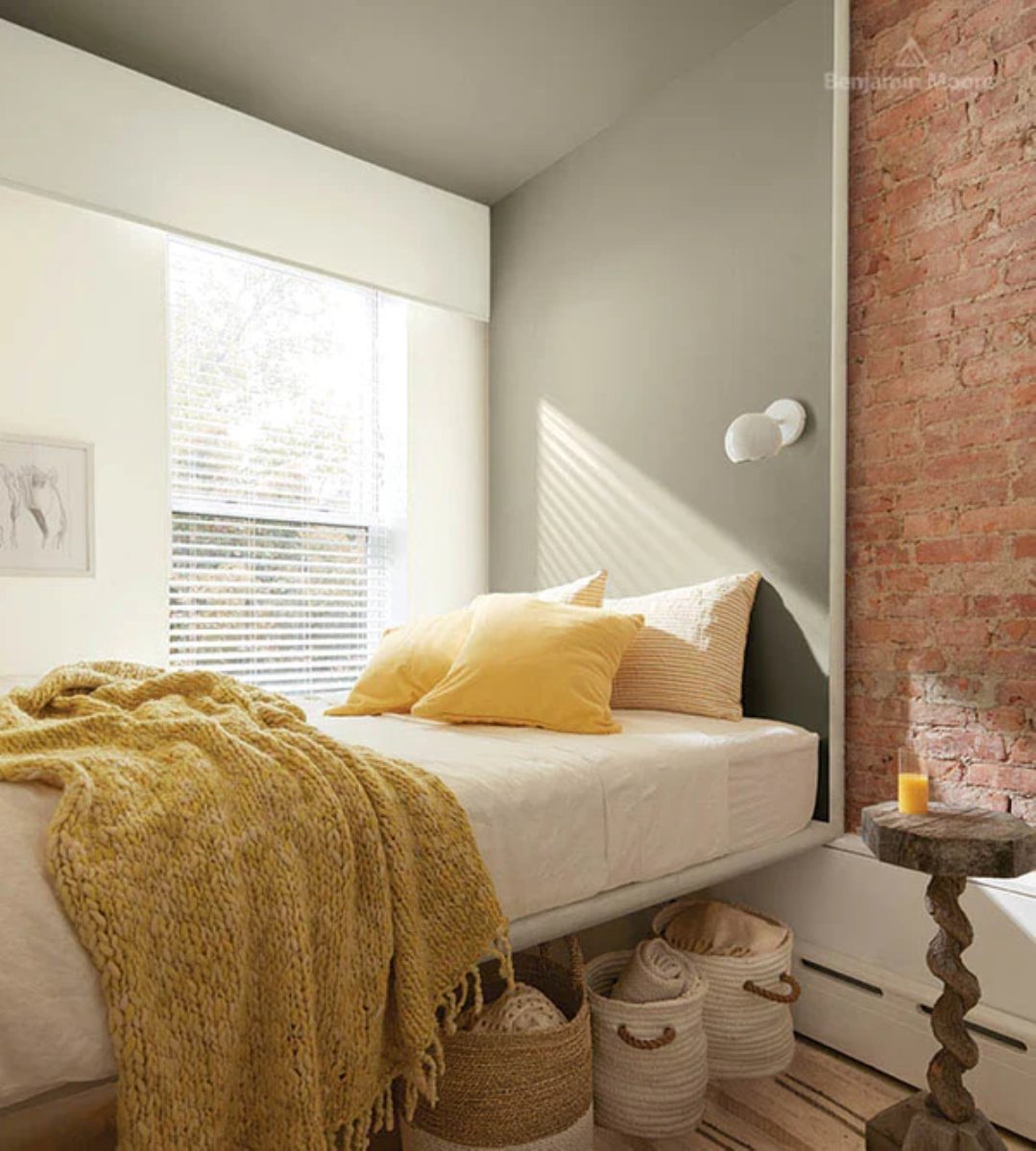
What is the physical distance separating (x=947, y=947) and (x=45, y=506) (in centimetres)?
259

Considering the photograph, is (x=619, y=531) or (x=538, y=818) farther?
(x=619, y=531)

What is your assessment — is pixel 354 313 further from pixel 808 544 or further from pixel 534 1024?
pixel 534 1024

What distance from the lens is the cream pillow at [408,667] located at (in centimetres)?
245

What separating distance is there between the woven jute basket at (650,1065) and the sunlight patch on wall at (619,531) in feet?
3.21

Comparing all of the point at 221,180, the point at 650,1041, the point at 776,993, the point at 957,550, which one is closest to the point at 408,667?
the point at 650,1041

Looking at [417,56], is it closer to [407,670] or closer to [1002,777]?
[407,670]

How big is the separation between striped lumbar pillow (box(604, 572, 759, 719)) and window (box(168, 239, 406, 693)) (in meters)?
1.33

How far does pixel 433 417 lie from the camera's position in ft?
11.7

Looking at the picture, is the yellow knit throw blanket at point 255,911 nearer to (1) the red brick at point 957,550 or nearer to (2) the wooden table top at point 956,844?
(2) the wooden table top at point 956,844

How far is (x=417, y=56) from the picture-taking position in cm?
275

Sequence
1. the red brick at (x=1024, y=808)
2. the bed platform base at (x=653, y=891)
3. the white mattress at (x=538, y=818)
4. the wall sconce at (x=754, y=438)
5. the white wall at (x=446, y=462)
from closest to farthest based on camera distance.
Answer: the white mattress at (x=538, y=818) < the bed platform base at (x=653, y=891) < the red brick at (x=1024, y=808) < the wall sconce at (x=754, y=438) < the white wall at (x=446, y=462)

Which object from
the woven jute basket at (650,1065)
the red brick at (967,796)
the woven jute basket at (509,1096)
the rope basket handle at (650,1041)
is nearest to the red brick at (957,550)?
the red brick at (967,796)

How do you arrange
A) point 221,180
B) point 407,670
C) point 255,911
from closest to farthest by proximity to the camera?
point 255,911 < point 407,670 < point 221,180

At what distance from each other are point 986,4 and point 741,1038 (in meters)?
2.50
